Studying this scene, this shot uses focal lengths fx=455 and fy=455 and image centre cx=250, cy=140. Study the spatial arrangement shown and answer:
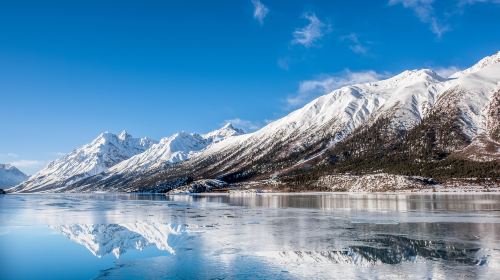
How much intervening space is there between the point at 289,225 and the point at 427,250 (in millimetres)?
22394

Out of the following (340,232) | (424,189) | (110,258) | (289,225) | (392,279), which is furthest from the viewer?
(424,189)

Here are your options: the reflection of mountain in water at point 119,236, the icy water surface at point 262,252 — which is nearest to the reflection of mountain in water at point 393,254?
the icy water surface at point 262,252

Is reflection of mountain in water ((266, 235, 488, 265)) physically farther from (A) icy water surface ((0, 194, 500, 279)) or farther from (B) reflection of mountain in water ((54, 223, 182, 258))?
(B) reflection of mountain in water ((54, 223, 182, 258))

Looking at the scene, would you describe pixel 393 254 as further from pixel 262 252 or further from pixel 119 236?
pixel 119 236

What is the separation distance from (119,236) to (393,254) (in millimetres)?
28138

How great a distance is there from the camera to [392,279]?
25.5m

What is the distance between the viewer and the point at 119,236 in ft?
156

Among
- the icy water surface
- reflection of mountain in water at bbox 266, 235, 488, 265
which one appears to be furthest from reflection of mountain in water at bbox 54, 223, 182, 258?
reflection of mountain in water at bbox 266, 235, 488, 265

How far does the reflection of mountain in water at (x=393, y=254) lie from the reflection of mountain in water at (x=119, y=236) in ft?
36.8

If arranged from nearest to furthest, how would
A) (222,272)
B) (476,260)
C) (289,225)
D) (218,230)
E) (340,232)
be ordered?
(222,272), (476,260), (340,232), (218,230), (289,225)

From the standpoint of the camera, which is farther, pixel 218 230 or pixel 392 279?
pixel 218 230

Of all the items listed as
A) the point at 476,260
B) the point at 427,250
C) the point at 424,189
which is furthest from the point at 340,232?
the point at 424,189

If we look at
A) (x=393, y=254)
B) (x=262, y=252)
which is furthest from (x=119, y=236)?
(x=393, y=254)

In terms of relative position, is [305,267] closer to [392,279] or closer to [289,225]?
[392,279]
